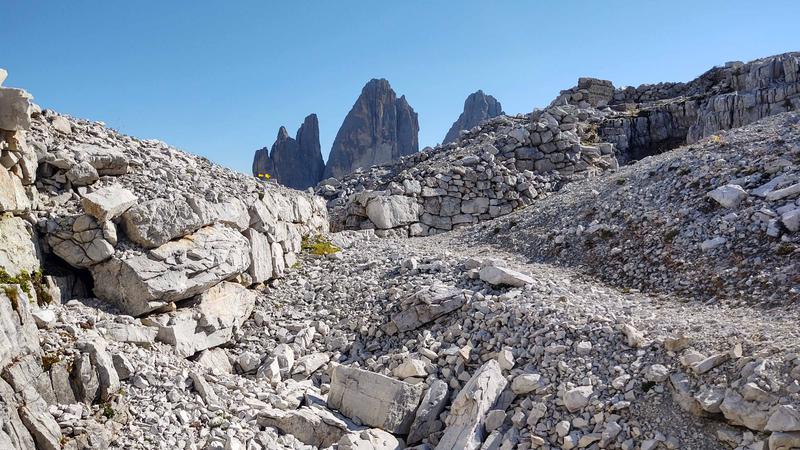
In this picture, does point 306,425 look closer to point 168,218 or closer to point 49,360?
point 49,360

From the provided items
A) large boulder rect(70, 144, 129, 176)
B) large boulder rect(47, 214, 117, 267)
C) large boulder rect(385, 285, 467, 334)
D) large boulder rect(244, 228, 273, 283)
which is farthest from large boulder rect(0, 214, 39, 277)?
large boulder rect(385, 285, 467, 334)

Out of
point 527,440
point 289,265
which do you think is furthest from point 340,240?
point 527,440

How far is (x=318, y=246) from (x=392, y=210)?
620cm

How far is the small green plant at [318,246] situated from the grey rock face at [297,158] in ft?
220

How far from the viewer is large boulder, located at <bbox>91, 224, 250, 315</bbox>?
12211mm

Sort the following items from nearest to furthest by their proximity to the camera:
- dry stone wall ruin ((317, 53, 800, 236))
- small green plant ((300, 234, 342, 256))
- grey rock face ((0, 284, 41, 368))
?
grey rock face ((0, 284, 41, 368)), small green plant ((300, 234, 342, 256)), dry stone wall ruin ((317, 53, 800, 236))

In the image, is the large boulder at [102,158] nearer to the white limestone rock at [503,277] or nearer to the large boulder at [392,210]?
the white limestone rock at [503,277]

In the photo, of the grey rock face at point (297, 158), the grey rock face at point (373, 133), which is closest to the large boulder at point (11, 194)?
the grey rock face at point (297, 158)

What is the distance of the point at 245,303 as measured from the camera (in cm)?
1457

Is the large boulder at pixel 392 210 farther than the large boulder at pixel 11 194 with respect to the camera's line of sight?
Yes

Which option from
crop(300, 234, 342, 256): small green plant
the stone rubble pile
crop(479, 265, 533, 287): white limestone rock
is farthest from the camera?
the stone rubble pile

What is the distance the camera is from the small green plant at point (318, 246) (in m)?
19.0

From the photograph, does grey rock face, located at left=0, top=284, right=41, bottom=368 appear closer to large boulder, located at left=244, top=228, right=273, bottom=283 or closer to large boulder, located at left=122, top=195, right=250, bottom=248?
large boulder, located at left=122, top=195, right=250, bottom=248

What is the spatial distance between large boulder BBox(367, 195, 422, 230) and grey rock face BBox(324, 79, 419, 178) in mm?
63438
